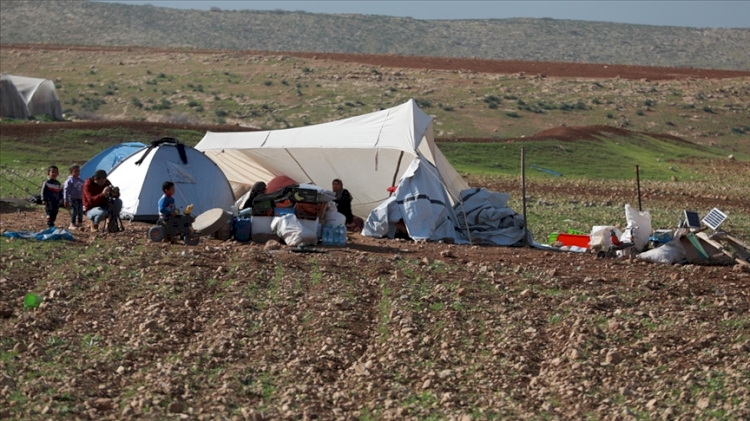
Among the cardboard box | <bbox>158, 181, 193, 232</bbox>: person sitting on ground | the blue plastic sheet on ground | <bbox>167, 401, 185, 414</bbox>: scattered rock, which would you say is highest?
<bbox>167, 401, 185, 414</bbox>: scattered rock

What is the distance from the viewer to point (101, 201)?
1565 cm

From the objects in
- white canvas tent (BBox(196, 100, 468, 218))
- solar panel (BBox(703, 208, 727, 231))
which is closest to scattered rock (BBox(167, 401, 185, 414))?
solar panel (BBox(703, 208, 727, 231))

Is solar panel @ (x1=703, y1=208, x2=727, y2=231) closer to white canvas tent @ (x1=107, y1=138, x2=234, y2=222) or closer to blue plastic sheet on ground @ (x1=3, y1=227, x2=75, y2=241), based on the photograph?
white canvas tent @ (x1=107, y1=138, x2=234, y2=222)

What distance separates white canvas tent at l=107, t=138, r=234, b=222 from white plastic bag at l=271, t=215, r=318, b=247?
2924mm

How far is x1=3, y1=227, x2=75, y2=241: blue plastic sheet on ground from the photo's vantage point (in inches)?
558

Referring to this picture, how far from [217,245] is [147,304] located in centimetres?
381

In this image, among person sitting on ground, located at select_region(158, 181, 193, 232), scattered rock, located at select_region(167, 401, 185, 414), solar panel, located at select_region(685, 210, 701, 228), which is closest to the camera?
scattered rock, located at select_region(167, 401, 185, 414)

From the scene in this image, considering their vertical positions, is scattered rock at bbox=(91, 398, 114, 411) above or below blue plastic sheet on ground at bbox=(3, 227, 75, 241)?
above

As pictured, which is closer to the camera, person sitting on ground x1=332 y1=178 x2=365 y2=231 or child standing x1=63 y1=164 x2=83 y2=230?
child standing x1=63 y1=164 x2=83 y2=230

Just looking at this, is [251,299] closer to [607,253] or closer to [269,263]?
[269,263]

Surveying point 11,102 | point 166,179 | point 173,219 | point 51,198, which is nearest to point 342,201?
point 166,179

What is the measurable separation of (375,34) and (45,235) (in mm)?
92063

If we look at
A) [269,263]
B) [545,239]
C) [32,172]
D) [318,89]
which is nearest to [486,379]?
[269,263]

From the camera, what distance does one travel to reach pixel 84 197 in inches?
621
